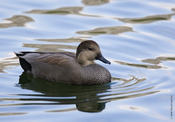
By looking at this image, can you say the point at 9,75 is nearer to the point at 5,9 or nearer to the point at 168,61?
the point at 168,61

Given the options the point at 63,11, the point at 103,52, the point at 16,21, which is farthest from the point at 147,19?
the point at 16,21

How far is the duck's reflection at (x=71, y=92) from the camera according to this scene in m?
9.93

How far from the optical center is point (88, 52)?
11.3m

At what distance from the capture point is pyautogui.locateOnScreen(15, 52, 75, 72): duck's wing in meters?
11.5

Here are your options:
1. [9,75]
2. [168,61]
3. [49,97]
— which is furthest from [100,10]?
[49,97]

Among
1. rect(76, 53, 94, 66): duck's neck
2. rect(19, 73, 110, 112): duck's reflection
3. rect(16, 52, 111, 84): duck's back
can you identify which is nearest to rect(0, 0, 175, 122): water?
rect(19, 73, 110, 112): duck's reflection

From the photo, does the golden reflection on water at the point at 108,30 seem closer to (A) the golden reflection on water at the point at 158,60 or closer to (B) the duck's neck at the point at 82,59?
(A) the golden reflection on water at the point at 158,60

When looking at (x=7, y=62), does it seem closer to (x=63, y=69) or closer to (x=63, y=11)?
(x=63, y=69)

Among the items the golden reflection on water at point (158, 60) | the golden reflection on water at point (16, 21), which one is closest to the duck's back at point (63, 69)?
the golden reflection on water at point (158, 60)

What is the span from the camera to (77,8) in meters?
16.0

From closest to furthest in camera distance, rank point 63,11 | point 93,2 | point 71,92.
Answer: point 71,92 < point 63,11 < point 93,2

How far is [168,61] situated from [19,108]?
157 inches

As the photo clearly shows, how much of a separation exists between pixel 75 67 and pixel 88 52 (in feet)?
1.22

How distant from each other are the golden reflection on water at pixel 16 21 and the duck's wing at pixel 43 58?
272 cm
